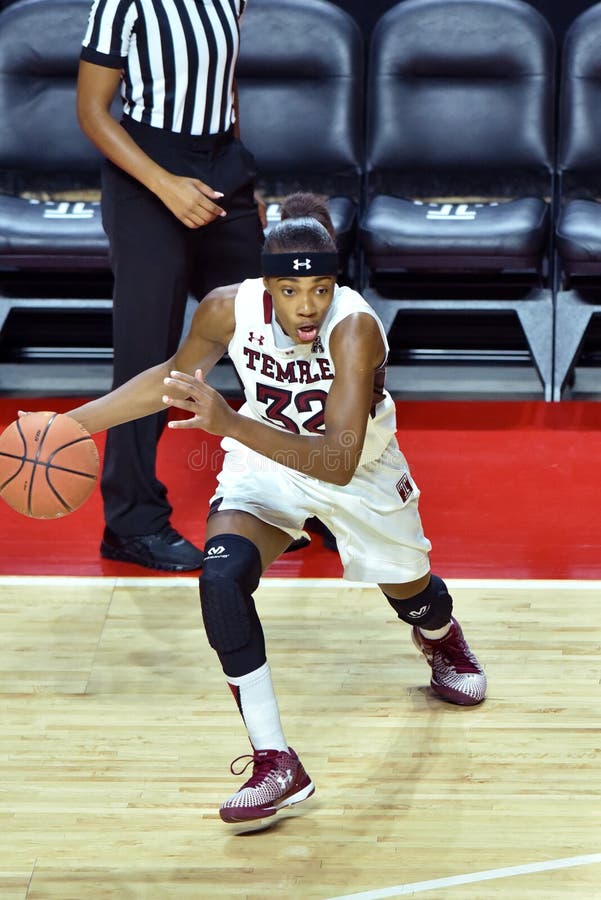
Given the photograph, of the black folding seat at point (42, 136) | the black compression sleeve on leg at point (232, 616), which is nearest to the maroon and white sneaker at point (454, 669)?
the black compression sleeve on leg at point (232, 616)

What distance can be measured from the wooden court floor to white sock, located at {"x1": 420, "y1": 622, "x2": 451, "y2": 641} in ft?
0.52

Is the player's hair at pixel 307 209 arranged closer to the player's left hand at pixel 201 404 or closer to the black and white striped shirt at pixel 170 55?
the player's left hand at pixel 201 404

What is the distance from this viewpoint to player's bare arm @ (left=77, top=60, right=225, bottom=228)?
395 cm

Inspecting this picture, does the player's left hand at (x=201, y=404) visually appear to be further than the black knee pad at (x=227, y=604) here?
No

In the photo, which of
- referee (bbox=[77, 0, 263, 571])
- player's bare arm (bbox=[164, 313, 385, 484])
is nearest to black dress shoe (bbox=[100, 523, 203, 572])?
referee (bbox=[77, 0, 263, 571])

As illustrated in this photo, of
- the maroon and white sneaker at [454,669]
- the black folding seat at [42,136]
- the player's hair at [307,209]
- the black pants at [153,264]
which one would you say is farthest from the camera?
the black folding seat at [42,136]

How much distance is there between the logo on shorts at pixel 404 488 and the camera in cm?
313

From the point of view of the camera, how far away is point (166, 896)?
2.55m

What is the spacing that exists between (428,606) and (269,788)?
26.2 inches

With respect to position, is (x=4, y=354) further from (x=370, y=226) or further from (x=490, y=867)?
(x=490, y=867)

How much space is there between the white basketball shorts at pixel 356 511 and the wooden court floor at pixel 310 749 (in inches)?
16.7

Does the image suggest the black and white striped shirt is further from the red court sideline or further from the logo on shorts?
the logo on shorts

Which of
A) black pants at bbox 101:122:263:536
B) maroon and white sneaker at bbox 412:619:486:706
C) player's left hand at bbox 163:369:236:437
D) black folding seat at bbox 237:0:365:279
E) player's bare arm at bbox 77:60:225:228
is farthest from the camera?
black folding seat at bbox 237:0:365:279

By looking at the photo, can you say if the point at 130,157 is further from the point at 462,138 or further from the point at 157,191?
the point at 462,138
